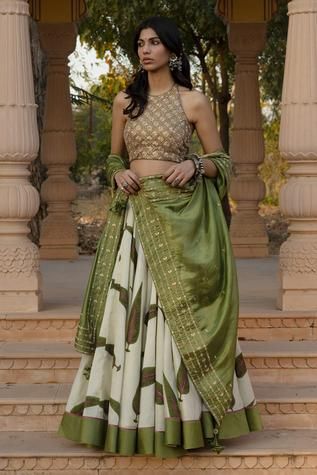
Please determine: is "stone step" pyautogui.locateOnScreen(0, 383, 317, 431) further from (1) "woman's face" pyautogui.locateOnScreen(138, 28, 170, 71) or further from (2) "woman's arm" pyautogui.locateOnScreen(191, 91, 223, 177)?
(1) "woman's face" pyautogui.locateOnScreen(138, 28, 170, 71)

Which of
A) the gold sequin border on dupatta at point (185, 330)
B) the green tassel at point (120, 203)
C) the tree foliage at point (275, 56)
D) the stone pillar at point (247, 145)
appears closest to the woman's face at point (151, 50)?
the green tassel at point (120, 203)

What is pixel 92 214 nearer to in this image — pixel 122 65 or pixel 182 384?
pixel 122 65

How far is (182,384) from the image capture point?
609cm

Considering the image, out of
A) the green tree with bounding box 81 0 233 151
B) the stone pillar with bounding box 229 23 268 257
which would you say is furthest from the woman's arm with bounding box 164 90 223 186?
the green tree with bounding box 81 0 233 151

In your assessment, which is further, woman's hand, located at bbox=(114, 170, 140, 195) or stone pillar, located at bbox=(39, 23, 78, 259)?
stone pillar, located at bbox=(39, 23, 78, 259)

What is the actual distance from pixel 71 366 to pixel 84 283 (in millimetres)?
2298

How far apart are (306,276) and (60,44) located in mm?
3980

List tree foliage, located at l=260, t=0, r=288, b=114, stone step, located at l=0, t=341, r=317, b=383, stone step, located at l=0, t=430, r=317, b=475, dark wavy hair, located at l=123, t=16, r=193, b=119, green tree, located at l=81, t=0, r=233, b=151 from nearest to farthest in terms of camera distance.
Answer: dark wavy hair, located at l=123, t=16, r=193, b=119 < stone step, located at l=0, t=430, r=317, b=475 < stone step, located at l=0, t=341, r=317, b=383 < green tree, located at l=81, t=0, r=233, b=151 < tree foliage, located at l=260, t=0, r=288, b=114

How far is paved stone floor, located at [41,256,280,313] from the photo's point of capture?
8.05 metres

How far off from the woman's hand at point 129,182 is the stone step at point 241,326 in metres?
1.38

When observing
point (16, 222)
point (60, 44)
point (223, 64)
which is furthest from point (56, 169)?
point (223, 64)

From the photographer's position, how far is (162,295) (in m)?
6.17

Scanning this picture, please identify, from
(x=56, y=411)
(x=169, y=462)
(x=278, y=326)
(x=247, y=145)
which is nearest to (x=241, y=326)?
(x=278, y=326)

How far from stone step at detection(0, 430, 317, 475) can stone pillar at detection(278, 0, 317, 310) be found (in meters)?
1.44
